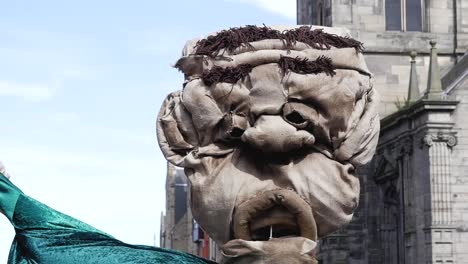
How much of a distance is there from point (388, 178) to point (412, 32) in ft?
17.9

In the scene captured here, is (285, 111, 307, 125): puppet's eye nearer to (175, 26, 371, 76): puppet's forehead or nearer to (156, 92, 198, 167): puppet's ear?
(175, 26, 371, 76): puppet's forehead

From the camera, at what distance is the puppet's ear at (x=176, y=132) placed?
4062 mm

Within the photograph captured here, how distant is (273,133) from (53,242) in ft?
2.59

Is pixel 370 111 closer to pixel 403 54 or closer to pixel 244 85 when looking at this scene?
pixel 244 85

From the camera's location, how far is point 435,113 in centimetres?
2783

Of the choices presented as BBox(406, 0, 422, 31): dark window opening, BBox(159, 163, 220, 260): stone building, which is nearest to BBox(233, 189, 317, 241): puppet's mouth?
BBox(406, 0, 422, 31): dark window opening

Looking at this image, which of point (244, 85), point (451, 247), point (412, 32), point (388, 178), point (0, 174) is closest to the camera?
point (0, 174)

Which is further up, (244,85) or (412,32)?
(412,32)

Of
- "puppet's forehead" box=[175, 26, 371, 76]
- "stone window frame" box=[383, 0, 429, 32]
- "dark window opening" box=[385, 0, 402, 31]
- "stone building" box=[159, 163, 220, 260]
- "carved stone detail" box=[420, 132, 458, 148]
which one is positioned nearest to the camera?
"puppet's forehead" box=[175, 26, 371, 76]

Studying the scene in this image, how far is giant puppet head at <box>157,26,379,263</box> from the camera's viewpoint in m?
3.88

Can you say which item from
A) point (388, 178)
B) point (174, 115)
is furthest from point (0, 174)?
point (388, 178)

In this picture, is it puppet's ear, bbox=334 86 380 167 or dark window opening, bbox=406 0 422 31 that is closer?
puppet's ear, bbox=334 86 380 167

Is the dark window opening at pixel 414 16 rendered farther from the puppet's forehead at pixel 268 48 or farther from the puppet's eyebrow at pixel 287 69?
the puppet's eyebrow at pixel 287 69

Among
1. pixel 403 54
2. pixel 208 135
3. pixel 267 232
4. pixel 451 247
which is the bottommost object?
pixel 267 232
